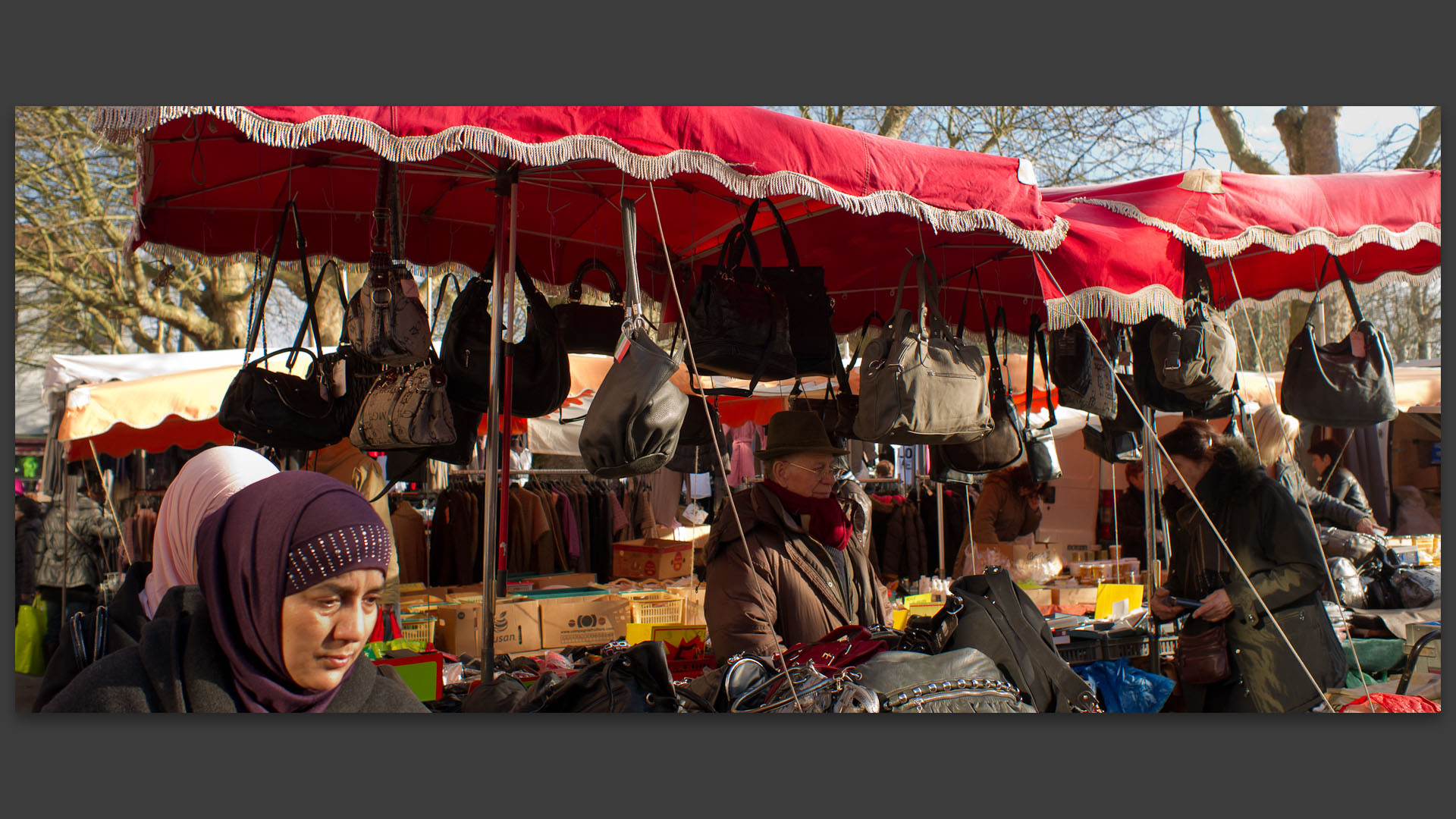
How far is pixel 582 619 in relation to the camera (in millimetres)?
6062

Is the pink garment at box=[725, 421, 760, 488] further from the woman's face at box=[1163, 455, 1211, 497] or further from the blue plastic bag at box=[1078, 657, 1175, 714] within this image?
the woman's face at box=[1163, 455, 1211, 497]

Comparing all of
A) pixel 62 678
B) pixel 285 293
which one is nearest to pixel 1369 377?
pixel 62 678

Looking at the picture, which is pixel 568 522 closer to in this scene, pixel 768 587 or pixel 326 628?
pixel 768 587

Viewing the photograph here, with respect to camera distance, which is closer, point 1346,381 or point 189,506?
point 189,506

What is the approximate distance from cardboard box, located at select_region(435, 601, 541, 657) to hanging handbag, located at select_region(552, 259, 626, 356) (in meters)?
2.22

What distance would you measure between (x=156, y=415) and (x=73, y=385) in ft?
2.98

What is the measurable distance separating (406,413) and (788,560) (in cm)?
146

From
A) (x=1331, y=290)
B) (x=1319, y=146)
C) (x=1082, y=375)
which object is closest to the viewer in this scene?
(x=1082, y=375)

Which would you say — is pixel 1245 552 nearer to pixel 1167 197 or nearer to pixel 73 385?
pixel 1167 197

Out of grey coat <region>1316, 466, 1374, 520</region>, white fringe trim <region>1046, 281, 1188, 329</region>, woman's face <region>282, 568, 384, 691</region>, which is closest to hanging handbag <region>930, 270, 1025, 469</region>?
white fringe trim <region>1046, 281, 1188, 329</region>

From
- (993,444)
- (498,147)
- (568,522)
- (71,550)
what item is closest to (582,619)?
(993,444)

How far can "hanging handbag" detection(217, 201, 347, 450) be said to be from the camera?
144 inches

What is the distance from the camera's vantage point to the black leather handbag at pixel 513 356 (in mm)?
3703

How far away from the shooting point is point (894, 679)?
303 cm
